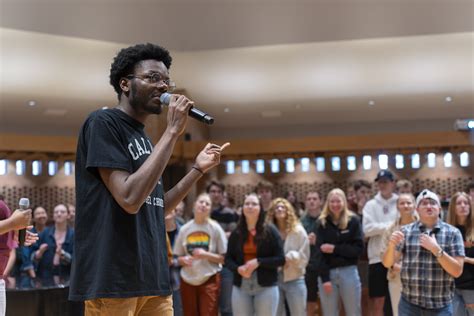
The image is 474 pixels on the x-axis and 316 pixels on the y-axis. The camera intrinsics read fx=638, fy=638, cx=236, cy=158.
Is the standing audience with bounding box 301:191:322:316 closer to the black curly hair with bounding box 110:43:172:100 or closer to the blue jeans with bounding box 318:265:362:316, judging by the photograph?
the blue jeans with bounding box 318:265:362:316

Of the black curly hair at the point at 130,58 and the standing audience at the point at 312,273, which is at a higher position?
the black curly hair at the point at 130,58

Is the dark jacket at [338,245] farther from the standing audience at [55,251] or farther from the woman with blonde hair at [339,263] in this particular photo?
the standing audience at [55,251]

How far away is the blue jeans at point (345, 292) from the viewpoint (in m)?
6.62

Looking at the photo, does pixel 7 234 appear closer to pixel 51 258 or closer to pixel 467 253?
pixel 51 258

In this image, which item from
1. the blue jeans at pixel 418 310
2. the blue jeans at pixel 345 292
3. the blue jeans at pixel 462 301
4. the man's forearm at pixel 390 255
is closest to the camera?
the blue jeans at pixel 418 310

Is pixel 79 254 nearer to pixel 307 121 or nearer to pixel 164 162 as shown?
pixel 164 162

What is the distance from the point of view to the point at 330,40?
10.5m

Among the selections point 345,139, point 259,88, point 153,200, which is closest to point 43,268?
point 153,200

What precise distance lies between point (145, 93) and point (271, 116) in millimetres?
12800

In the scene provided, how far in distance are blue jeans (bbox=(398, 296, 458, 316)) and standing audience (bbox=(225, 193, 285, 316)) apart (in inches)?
73.8

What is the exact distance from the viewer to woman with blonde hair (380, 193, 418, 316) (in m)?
6.28

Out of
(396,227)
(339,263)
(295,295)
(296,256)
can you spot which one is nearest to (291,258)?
(296,256)

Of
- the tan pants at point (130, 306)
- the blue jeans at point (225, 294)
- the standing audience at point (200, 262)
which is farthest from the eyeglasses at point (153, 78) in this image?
the blue jeans at point (225, 294)

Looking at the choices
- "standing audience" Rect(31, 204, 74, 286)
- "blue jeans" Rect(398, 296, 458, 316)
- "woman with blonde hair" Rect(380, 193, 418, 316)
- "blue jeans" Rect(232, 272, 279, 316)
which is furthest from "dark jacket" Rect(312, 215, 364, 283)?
"standing audience" Rect(31, 204, 74, 286)
